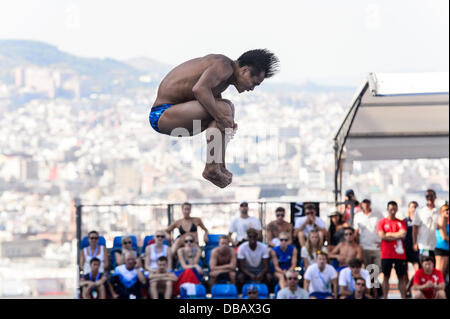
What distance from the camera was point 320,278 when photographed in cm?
1012

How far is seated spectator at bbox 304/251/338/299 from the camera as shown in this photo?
33.0 ft

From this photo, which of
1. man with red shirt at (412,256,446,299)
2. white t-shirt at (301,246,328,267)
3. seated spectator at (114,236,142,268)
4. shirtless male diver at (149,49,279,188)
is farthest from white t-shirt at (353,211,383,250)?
shirtless male diver at (149,49,279,188)

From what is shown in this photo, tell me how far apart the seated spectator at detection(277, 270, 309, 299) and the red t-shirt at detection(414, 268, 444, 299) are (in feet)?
5.06

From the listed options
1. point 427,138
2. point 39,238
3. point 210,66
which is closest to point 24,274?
point 39,238

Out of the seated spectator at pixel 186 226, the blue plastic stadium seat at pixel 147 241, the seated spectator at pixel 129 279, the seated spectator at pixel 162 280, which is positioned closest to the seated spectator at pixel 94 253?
the seated spectator at pixel 129 279

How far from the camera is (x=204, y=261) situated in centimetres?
1086

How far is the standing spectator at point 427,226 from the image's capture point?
34.8 ft

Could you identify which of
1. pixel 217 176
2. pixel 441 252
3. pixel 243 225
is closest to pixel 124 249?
pixel 243 225

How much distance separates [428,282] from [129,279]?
3921 mm

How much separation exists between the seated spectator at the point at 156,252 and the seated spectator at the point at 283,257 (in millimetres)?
1382

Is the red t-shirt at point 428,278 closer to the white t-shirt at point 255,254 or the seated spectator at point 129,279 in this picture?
the white t-shirt at point 255,254

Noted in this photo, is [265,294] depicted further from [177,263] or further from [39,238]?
[39,238]
